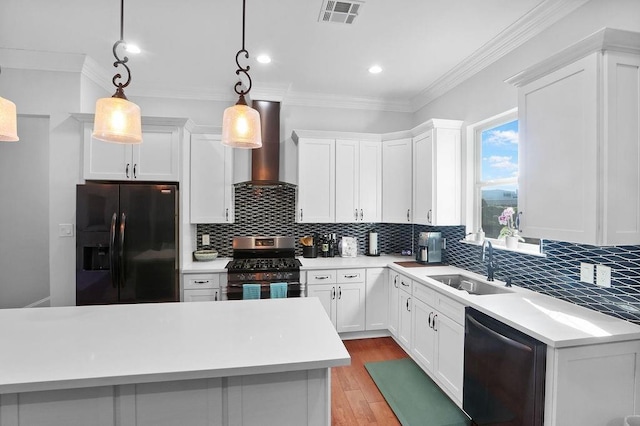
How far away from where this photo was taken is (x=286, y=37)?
2.63 metres

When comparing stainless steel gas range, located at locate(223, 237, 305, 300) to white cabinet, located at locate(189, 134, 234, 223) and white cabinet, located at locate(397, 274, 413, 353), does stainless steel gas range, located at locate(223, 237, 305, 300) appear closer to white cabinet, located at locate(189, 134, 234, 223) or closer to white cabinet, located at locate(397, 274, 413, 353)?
white cabinet, located at locate(189, 134, 234, 223)

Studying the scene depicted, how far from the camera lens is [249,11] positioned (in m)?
2.27

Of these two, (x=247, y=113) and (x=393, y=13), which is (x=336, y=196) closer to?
(x=393, y=13)

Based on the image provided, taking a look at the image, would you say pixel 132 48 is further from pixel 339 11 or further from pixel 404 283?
pixel 404 283

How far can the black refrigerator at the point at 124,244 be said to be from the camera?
2.84 m

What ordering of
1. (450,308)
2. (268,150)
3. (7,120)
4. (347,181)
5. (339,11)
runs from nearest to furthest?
1. (7,120)
2. (339,11)
3. (450,308)
4. (268,150)
5. (347,181)

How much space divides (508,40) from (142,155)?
135 inches

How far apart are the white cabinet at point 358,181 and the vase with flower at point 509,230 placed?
146 centimetres

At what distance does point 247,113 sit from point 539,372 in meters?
1.96

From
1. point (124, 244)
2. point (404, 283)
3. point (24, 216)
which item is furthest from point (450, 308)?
point (24, 216)

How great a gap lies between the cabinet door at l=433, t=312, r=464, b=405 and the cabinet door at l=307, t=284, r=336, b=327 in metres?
1.19

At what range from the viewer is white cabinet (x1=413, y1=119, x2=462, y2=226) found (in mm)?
3250

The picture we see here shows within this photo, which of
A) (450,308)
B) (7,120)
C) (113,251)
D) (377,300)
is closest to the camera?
(7,120)

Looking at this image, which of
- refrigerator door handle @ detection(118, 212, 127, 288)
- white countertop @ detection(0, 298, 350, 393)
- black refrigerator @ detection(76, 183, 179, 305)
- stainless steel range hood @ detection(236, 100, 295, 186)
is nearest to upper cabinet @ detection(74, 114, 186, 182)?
black refrigerator @ detection(76, 183, 179, 305)
